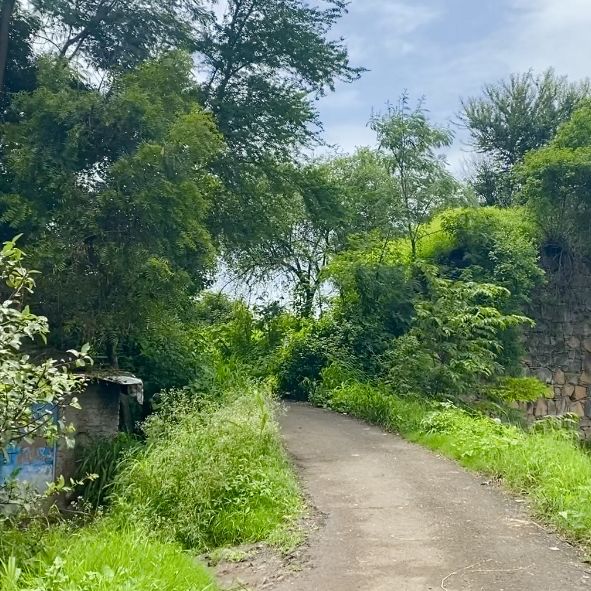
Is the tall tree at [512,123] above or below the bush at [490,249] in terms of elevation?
above

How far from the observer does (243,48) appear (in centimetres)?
1280

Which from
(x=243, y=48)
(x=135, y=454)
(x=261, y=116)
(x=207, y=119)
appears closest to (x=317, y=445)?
(x=135, y=454)

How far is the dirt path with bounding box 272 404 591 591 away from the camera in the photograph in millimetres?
4512

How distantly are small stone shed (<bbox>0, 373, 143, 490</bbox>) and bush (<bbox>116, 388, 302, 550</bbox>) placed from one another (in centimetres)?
83

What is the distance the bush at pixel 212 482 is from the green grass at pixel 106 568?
0.84m

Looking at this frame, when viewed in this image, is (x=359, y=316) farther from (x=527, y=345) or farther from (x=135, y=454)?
(x=135, y=454)

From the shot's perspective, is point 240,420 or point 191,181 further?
point 191,181

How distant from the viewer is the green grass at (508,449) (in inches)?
225

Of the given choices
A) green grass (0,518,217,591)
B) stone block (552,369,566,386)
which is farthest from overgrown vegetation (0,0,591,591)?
stone block (552,369,566,386)

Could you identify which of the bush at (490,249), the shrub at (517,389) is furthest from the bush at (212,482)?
the bush at (490,249)

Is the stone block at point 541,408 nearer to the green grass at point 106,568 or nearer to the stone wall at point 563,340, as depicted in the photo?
the stone wall at point 563,340

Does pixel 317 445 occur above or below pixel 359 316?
below

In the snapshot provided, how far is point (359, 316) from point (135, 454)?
6.83m

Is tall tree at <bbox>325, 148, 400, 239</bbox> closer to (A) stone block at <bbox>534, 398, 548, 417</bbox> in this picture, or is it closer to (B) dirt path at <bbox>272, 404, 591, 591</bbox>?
(A) stone block at <bbox>534, 398, 548, 417</bbox>
